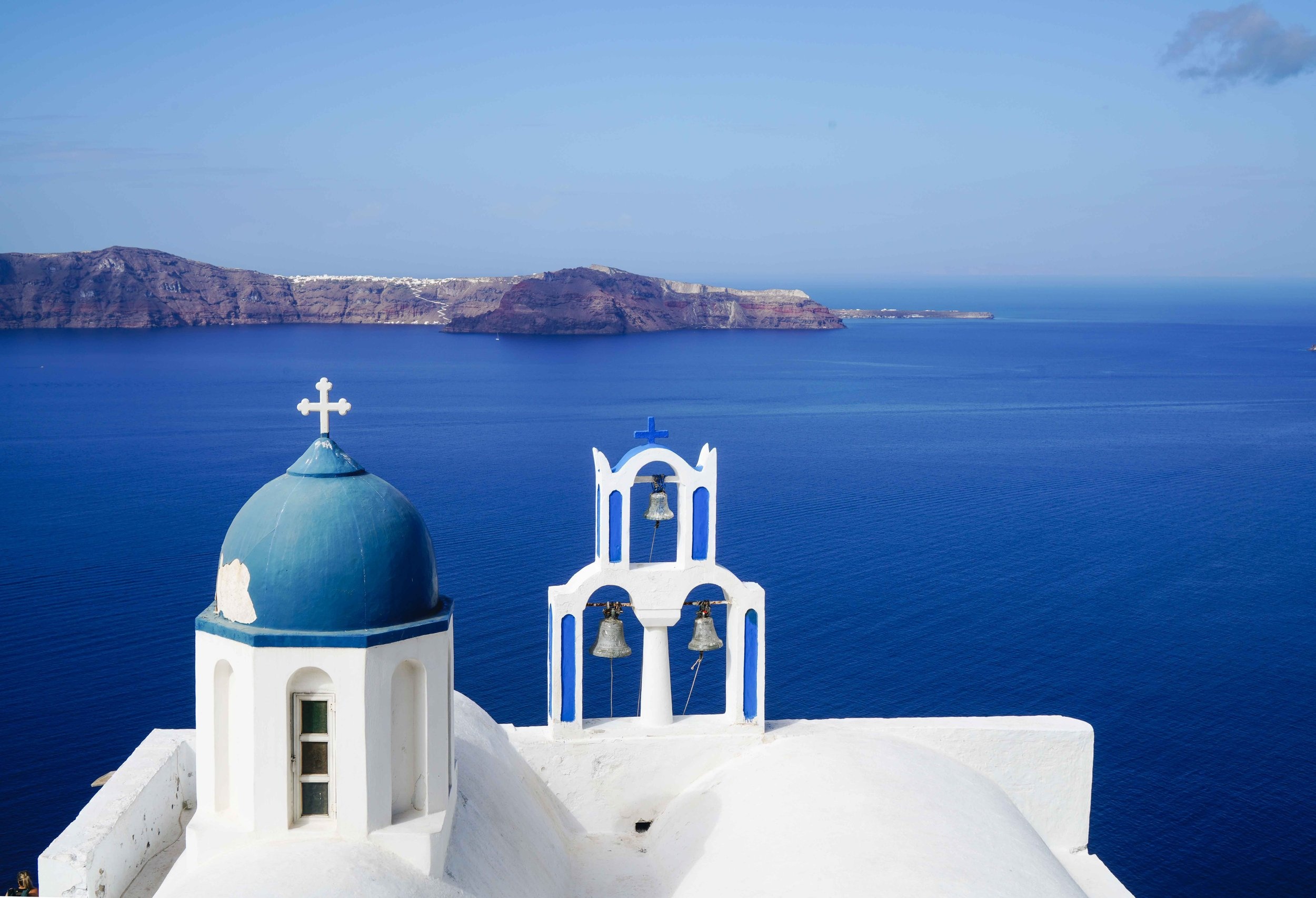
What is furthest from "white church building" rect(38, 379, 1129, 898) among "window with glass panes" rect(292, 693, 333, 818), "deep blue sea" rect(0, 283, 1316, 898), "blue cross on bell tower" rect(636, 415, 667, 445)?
"deep blue sea" rect(0, 283, 1316, 898)

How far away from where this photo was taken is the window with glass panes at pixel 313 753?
708cm

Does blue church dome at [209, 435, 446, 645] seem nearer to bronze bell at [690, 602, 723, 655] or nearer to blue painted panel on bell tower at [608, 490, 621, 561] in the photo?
blue painted panel on bell tower at [608, 490, 621, 561]

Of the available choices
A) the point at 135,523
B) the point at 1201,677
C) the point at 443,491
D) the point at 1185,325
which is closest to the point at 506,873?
the point at 1201,677

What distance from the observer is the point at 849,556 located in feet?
129

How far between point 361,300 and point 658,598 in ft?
598

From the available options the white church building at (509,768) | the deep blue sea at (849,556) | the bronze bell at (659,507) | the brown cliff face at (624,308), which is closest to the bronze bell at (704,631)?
the white church building at (509,768)

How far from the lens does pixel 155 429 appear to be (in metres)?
66.2

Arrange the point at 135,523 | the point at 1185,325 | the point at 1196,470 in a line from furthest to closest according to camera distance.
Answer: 1. the point at 1185,325
2. the point at 1196,470
3. the point at 135,523

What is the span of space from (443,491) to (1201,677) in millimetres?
28556

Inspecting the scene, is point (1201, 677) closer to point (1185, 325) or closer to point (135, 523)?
point (135, 523)

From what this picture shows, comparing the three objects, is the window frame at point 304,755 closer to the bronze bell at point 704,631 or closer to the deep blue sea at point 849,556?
the bronze bell at point 704,631

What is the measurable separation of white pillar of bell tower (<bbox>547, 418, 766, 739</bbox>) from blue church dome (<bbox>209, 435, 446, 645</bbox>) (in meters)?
3.61

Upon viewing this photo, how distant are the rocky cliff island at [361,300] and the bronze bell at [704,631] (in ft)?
498

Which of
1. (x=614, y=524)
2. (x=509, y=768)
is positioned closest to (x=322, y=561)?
(x=509, y=768)
